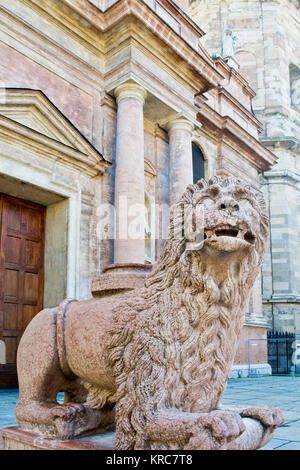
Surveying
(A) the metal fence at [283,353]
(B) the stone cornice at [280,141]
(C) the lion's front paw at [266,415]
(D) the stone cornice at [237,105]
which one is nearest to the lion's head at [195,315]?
(C) the lion's front paw at [266,415]

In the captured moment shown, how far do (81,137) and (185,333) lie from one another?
24.2 feet

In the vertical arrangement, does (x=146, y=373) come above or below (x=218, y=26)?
below

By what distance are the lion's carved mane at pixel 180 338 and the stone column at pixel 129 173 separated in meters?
6.34

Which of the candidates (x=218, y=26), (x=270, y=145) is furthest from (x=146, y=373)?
(x=218, y=26)

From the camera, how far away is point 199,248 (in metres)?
2.33

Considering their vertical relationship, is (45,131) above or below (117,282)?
above

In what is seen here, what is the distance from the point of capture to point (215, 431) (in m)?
1.96

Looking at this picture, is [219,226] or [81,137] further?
[81,137]

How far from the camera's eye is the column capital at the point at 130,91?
9.72 meters

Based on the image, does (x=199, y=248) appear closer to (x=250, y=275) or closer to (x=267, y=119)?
(x=250, y=275)

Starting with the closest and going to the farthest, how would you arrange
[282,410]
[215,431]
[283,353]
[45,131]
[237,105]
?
[215,431], [282,410], [45,131], [237,105], [283,353]

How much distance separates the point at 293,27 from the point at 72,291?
21.8 meters

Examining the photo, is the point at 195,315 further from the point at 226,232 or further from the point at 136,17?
the point at 136,17

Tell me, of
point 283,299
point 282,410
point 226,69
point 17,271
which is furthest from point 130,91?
point 283,299
